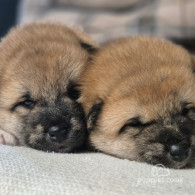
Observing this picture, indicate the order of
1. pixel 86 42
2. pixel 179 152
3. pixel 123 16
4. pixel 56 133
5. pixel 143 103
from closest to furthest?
pixel 179 152, pixel 143 103, pixel 56 133, pixel 86 42, pixel 123 16

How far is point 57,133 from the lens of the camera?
203 centimetres

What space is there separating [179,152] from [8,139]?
1.04 meters

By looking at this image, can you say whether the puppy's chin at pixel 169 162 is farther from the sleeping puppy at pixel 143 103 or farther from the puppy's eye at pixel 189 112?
the puppy's eye at pixel 189 112

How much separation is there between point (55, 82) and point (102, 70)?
273mm

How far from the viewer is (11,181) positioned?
1521mm

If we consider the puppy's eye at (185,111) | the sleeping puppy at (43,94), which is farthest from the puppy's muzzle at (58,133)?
the puppy's eye at (185,111)

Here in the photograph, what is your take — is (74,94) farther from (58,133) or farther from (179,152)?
(179,152)

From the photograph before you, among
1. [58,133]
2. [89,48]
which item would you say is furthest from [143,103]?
[89,48]

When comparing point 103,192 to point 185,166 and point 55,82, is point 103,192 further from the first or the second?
point 55,82

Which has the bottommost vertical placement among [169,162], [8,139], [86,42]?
[8,139]

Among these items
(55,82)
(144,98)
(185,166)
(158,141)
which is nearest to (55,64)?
(55,82)

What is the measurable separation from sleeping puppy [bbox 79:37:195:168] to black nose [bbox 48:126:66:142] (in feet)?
0.52

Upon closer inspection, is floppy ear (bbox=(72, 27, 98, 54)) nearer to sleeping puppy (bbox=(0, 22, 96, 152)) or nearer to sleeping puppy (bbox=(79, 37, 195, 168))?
sleeping puppy (bbox=(0, 22, 96, 152))

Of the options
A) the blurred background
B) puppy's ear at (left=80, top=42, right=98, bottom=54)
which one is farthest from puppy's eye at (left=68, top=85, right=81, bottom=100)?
the blurred background
